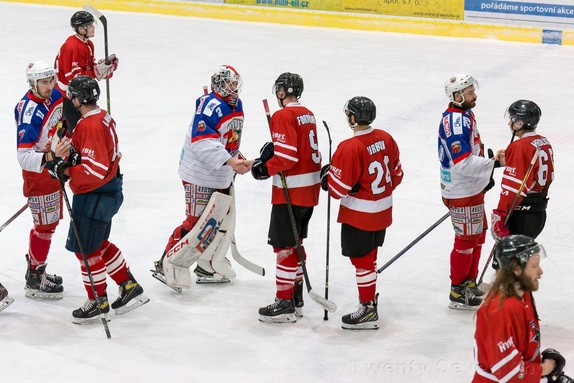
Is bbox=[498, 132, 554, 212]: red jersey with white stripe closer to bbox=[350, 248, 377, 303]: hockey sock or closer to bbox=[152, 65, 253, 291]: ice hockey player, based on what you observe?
bbox=[350, 248, 377, 303]: hockey sock

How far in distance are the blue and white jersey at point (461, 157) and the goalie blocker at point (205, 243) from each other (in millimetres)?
1211

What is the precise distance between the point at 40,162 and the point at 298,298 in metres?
1.51

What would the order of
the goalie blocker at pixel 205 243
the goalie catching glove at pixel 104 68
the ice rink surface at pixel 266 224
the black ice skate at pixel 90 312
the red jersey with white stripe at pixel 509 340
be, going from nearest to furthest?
the red jersey with white stripe at pixel 509 340 → the ice rink surface at pixel 266 224 → the black ice skate at pixel 90 312 → the goalie blocker at pixel 205 243 → the goalie catching glove at pixel 104 68

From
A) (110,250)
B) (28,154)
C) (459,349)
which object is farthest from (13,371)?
(459,349)

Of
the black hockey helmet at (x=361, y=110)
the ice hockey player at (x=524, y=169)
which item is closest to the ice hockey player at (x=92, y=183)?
the black hockey helmet at (x=361, y=110)

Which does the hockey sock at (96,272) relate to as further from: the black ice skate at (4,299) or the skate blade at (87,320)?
the black ice skate at (4,299)

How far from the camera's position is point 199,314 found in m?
Result: 5.09

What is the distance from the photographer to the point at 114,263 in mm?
5055

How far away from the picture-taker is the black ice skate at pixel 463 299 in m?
5.11

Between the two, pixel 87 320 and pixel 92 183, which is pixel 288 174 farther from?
pixel 87 320

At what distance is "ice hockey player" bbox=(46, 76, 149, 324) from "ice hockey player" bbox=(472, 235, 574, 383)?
219 cm

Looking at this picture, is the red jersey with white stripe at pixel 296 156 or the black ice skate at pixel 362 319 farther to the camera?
the black ice skate at pixel 362 319

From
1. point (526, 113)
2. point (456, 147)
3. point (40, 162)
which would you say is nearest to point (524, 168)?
point (526, 113)

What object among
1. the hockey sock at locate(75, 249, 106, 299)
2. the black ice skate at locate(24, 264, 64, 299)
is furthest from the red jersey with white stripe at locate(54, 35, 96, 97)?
the hockey sock at locate(75, 249, 106, 299)
